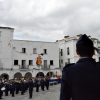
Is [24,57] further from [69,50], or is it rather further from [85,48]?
[85,48]

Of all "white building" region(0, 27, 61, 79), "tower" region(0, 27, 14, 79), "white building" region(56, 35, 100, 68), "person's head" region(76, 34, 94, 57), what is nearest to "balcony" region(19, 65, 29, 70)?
"white building" region(0, 27, 61, 79)

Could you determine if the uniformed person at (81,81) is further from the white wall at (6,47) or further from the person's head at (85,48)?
the white wall at (6,47)

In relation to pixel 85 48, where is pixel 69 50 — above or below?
above

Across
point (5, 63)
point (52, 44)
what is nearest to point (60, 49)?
point (52, 44)

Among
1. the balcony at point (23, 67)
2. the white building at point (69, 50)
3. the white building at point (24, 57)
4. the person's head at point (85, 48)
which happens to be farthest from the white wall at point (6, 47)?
the person's head at point (85, 48)

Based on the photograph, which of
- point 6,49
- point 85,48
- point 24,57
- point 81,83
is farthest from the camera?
point 24,57

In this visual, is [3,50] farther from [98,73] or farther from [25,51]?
[98,73]

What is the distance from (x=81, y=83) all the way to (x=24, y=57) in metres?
38.3

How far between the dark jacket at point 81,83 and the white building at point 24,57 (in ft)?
116

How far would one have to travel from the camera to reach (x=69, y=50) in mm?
44469

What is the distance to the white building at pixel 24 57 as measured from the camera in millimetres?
37062

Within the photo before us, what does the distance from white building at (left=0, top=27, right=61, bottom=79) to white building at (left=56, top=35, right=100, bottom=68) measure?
2.83 meters

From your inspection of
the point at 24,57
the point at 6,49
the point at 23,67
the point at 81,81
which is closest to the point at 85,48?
the point at 81,81

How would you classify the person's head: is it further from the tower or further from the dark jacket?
the tower
